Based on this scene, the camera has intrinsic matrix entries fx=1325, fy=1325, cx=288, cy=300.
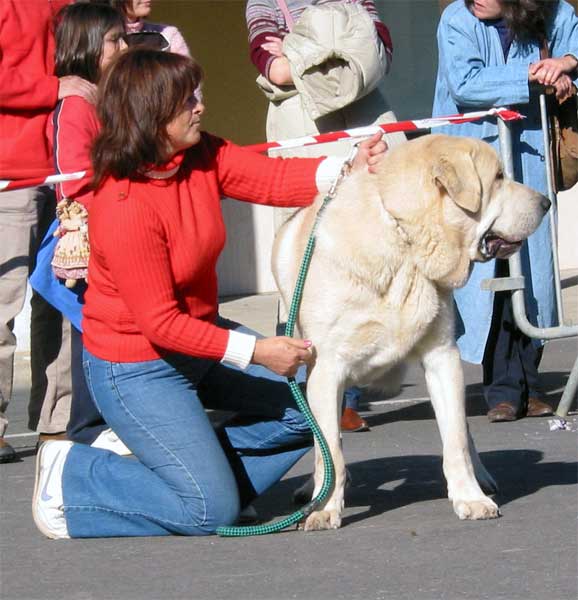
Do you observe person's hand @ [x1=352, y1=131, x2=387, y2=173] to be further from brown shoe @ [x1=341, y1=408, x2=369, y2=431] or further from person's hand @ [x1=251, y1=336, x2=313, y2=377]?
brown shoe @ [x1=341, y1=408, x2=369, y2=431]

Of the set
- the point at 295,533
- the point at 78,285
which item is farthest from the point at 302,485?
the point at 78,285

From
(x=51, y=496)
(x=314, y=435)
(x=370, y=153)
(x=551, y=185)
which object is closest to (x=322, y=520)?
(x=314, y=435)

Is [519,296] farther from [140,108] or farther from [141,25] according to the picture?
[140,108]

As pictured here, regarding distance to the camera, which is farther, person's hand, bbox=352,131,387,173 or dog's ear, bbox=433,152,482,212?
person's hand, bbox=352,131,387,173

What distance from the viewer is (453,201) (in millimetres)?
4238

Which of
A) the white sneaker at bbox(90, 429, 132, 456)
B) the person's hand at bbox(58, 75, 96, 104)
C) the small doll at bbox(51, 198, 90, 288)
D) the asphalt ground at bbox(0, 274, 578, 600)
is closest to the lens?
the asphalt ground at bbox(0, 274, 578, 600)

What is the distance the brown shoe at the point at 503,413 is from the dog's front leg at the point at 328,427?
6.17 ft

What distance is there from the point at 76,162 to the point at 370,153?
1.43m

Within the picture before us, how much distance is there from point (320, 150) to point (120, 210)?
219 centimetres

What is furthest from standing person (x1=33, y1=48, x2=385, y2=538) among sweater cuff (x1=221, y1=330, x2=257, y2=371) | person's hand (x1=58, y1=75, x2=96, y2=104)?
person's hand (x1=58, y1=75, x2=96, y2=104)

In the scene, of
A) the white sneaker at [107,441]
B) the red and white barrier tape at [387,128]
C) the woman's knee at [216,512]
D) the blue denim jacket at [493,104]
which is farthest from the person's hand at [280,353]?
the blue denim jacket at [493,104]

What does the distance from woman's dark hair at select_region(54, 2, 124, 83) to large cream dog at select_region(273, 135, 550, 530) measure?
1591 millimetres

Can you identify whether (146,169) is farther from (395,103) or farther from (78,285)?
(395,103)

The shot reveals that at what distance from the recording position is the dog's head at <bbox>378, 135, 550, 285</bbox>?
423 cm
